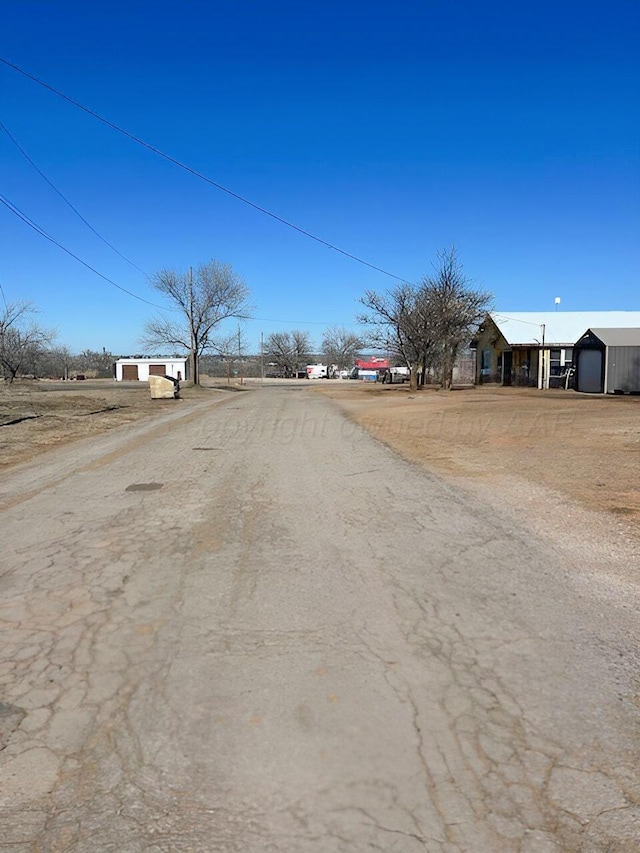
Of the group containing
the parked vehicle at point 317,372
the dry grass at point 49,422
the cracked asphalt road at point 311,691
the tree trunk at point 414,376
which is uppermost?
the parked vehicle at point 317,372

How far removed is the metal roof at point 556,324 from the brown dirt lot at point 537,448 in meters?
18.4

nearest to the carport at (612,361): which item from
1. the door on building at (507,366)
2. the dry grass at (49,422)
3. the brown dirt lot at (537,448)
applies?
the brown dirt lot at (537,448)

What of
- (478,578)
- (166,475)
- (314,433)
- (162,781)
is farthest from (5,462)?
(162,781)

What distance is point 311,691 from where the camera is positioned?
11.0 feet

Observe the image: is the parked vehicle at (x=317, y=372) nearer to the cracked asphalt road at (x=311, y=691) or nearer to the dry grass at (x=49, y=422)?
the dry grass at (x=49, y=422)

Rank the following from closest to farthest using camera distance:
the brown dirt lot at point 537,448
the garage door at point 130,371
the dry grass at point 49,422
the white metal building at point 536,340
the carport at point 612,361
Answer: the brown dirt lot at point 537,448, the dry grass at point 49,422, the carport at point 612,361, the white metal building at point 536,340, the garage door at point 130,371

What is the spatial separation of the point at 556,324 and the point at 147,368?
206 feet

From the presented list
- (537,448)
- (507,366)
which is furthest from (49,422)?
(507,366)

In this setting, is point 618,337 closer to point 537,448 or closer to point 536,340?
point 536,340

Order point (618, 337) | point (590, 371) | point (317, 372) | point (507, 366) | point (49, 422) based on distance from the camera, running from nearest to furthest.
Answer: point (49, 422), point (618, 337), point (590, 371), point (507, 366), point (317, 372)

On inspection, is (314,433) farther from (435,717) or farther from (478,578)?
(435,717)

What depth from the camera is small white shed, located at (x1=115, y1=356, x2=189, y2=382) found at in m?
87.8

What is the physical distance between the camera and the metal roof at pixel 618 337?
3222 cm

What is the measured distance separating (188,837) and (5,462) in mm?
10870
